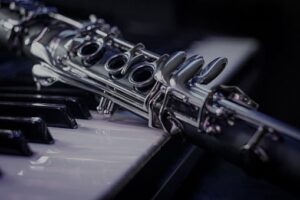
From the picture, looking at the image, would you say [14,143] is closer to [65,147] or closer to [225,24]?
[65,147]

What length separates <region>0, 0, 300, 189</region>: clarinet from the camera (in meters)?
0.47

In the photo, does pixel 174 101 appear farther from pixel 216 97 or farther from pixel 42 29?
pixel 42 29

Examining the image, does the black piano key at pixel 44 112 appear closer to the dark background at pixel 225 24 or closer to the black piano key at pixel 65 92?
the black piano key at pixel 65 92

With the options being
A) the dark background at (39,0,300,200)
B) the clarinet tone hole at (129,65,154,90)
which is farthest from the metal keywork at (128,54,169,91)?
the dark background at (39,0,300,200)

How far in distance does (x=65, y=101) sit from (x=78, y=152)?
16 cm

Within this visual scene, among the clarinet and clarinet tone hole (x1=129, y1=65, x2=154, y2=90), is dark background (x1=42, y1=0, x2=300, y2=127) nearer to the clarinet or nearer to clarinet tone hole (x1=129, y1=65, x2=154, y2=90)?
the clarinet

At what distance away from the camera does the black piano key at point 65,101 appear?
68cm

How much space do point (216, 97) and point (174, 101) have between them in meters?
0.06

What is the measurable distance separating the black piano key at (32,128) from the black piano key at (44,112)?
0.18 feet

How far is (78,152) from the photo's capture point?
21.6 inches

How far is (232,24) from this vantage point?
4.09ft

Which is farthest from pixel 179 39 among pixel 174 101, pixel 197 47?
pixel 174 101

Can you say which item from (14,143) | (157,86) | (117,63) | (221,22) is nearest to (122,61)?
(117,63)

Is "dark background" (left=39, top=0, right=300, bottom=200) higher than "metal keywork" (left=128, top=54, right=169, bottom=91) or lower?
lower
